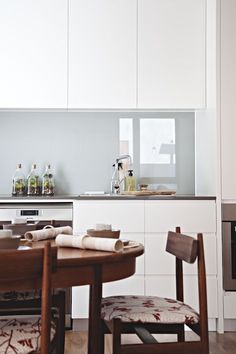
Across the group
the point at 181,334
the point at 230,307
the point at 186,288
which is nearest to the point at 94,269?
the point at 181,334

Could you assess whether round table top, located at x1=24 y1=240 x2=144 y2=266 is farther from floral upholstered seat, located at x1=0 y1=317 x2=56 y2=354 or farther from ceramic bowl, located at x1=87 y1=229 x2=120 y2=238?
floral upholstered seat, located at x1=0 y1=317 x2=56 y2=354

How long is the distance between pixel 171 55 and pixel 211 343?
2.21 metres

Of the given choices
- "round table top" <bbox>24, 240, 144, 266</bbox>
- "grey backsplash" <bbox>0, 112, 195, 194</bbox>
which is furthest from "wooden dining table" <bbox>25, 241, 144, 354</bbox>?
"grey backsplash" <bbox>0, 112, 195, 194</bbox>

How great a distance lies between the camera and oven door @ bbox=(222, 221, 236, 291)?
3395mm

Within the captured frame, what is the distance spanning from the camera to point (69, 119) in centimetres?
416

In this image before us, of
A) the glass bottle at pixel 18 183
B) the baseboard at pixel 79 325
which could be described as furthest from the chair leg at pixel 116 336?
the glass bottle at pixel 18 183

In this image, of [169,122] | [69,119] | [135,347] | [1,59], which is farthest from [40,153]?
[135,347]

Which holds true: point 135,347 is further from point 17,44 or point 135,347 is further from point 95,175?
point 17,44

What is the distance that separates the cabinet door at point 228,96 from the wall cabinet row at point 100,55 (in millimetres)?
311

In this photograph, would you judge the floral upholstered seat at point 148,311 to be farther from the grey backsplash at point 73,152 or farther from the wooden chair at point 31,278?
the grey backsplash at point 73,152

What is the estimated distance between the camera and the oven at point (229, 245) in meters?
3.39

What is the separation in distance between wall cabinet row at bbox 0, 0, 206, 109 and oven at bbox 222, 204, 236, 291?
912mm

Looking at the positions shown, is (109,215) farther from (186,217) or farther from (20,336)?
(20,336)

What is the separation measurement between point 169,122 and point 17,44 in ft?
4.82
